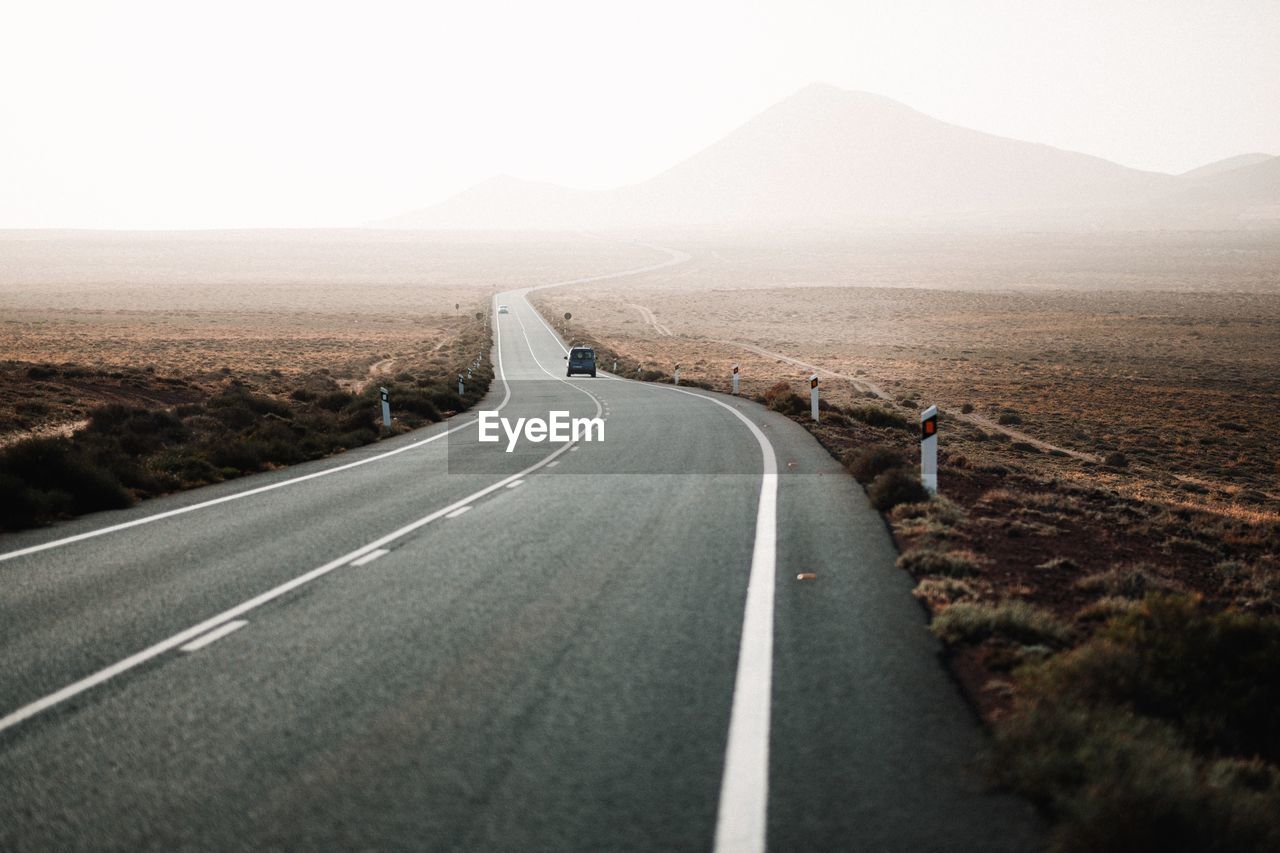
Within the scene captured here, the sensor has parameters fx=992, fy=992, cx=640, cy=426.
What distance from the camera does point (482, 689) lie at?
550 cm

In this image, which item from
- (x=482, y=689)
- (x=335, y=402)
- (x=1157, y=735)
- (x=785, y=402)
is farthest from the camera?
(x=335, y=402)

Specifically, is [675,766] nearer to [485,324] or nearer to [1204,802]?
[1204,802]

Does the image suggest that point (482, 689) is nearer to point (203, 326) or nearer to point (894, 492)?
point (894, 492)

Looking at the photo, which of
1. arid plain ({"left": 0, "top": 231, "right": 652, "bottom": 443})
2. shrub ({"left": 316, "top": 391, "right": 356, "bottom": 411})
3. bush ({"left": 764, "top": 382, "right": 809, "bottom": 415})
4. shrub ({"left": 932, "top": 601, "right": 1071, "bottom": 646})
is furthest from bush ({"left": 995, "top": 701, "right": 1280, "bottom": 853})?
shrub ({"left": 316, "top": 391, "right": 356, "bottom": 411})

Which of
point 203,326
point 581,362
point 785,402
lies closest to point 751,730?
point 785,402

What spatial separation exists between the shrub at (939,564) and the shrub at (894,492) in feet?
9.17

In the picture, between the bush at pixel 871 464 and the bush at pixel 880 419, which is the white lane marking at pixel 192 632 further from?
the bush at pixel 880 419

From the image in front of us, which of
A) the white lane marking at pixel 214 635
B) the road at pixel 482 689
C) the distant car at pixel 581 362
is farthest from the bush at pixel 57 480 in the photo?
the distant car at pixel 581 362

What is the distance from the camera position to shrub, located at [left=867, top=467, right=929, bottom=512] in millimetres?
11438

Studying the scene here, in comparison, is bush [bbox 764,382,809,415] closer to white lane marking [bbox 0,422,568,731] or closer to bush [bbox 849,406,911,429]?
bush [bbox 849,406,911,429]

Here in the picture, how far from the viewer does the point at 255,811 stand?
4.14 m

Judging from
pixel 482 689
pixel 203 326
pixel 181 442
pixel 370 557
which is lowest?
pixel 181 442

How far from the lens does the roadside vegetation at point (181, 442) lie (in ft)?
40.1

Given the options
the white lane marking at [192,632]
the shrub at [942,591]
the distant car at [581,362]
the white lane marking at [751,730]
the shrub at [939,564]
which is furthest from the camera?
the distant car at [581,362]
